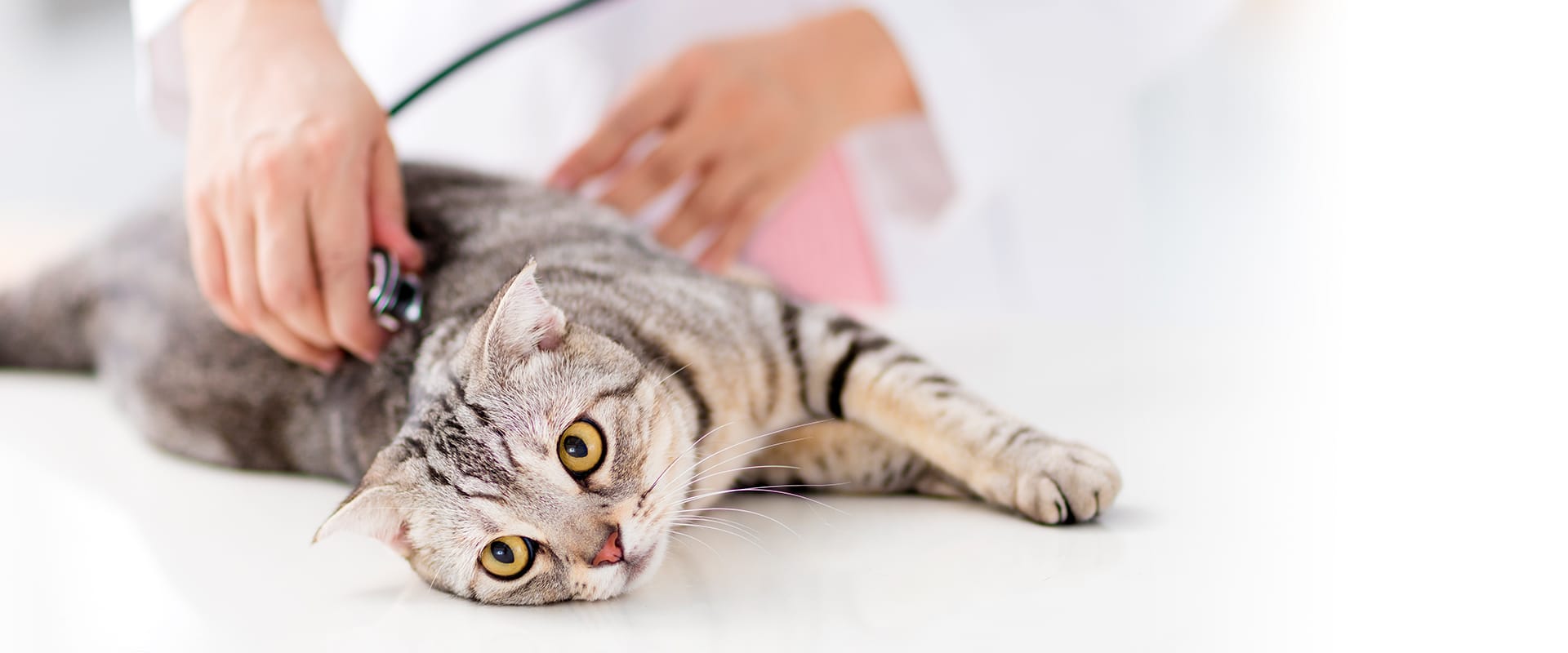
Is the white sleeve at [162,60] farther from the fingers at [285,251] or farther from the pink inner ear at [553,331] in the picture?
the pink inner ear at [553,331]

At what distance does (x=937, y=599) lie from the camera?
711mm

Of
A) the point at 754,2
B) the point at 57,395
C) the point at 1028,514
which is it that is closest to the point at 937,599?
the point at 1028,514

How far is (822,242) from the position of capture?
2.10 m

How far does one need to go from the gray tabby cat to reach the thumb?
0.06 meters

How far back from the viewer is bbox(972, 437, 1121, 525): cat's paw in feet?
2.66

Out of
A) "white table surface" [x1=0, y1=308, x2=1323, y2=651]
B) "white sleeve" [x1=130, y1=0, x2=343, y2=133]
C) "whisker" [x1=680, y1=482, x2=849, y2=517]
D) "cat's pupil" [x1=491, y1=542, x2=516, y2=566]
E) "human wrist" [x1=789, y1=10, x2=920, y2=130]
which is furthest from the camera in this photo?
"human wrist" [x1=789, y1=10, x2=920, y2=130]

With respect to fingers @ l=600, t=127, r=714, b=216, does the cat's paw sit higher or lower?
higher

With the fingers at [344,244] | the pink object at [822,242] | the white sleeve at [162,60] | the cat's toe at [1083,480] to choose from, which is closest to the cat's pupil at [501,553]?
the fingers at [344,244]

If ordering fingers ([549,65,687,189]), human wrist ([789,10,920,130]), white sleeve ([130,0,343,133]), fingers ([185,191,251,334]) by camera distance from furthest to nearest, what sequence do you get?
human wrist ([789,10,920,130]) < fingers ([549,65,687,189]) < white sleeve ([130,0,343,133]) < fingers ([185,191,251,334])

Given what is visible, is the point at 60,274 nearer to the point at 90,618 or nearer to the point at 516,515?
the point at 90,618

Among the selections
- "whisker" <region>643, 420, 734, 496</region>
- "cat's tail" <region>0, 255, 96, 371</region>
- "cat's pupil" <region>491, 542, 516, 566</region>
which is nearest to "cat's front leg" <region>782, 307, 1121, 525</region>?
"whisker" <region>643, 420, 734, 496</region>

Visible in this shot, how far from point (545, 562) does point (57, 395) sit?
3.73ft

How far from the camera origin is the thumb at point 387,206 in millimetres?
1022

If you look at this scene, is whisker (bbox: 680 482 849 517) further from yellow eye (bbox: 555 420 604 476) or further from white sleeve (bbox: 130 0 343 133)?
white sleeve (bbox: 130 0 343 133)
